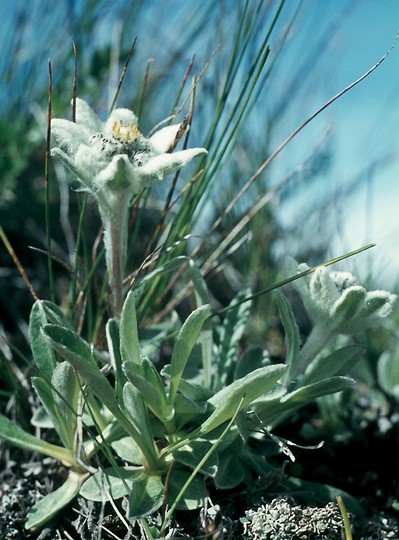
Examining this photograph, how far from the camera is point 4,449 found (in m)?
1.46

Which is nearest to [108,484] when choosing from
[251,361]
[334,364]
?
[251,361]

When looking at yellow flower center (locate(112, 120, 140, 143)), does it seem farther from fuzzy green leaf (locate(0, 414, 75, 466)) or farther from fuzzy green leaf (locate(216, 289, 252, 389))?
fuzzy green leaf (locate(0, 414, 75, 466))

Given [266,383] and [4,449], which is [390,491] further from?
[4,449]

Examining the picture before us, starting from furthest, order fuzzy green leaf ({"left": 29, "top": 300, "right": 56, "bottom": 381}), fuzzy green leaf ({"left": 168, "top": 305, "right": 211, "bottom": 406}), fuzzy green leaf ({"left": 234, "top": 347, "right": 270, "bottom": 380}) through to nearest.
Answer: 1. fuzzy green leaf ({"left": 234, "top": 347, "right": 270, "bottom": 380})
2. fuzzy green leaf ({"left": 29, "top": 300, "right": 56, "bottom": 381})
3. fuzzy green leaf ({"left": 168, "top": 305, "right": 211, "bottom": 406})

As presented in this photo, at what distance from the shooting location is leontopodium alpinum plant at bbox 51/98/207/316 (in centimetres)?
114

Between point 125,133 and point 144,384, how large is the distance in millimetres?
524

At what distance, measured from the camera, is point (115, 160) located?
1.09 meters

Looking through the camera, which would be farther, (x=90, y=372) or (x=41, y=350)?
(x=41, y=350)

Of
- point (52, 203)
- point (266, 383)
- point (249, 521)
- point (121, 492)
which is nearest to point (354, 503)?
point (249, 521)

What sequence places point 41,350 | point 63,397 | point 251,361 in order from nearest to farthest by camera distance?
point 63,397 → point 41,350 → point 251,361

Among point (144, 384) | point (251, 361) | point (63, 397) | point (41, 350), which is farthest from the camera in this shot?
point (251, 361)

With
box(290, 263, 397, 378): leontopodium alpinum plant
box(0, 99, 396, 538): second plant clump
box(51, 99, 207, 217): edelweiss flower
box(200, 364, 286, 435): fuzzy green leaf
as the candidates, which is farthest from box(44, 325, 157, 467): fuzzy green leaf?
box(290, 263, 397, 378): leontopodium alpinum plant

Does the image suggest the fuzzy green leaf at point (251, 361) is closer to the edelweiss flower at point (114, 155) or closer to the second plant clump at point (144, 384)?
the second plant clump at point (144, 384)

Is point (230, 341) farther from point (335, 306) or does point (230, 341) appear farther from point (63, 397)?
point (63, 397)
